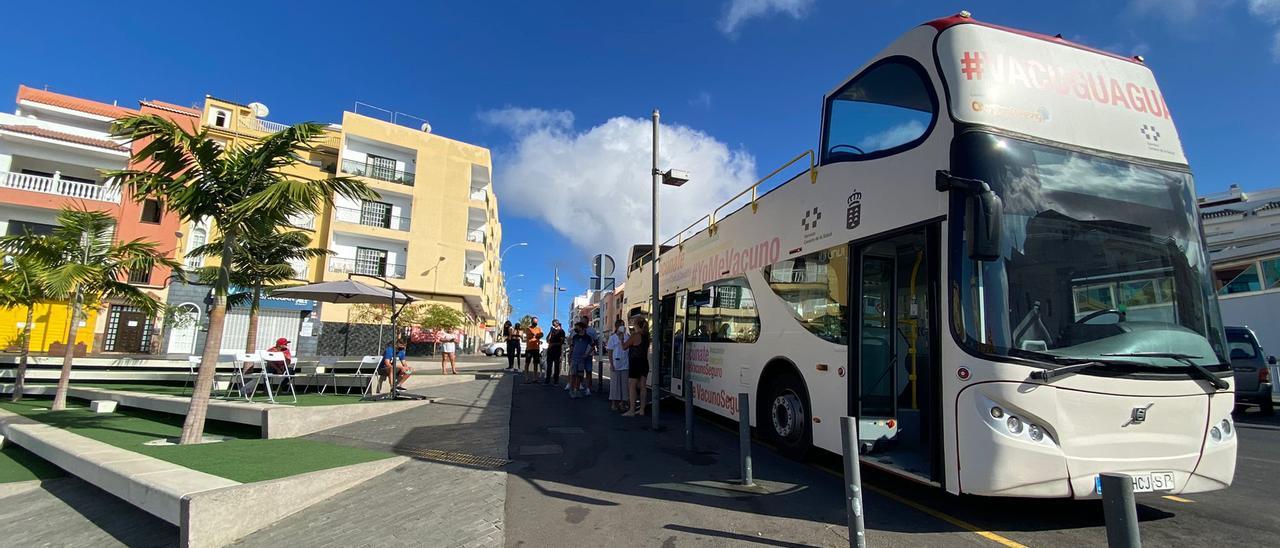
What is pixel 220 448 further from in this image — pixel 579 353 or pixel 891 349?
pixel 891 349

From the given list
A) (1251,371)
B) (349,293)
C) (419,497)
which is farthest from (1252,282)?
(349,293)

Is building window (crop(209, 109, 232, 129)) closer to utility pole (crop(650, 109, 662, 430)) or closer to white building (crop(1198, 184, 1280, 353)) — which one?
utility pole (crop(650, 109, 662, 430))

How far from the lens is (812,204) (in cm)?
627

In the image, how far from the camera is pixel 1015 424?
12.1 feet

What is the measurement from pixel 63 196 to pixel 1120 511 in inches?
1513

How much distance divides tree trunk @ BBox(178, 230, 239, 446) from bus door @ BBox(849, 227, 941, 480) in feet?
24.0

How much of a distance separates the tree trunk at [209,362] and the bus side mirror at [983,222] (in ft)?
26.1

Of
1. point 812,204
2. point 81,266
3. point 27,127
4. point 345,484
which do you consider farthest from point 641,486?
point 27,127

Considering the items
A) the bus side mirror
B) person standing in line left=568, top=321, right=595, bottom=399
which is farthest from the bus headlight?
person standing in line left=568, top=321, right=595, bottom=399

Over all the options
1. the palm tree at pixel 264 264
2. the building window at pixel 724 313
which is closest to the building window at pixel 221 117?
the palm tree at pixel 264 264

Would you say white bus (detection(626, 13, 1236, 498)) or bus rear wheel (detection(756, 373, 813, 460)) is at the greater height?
white bus (detection(626, 13, 1236, 498))

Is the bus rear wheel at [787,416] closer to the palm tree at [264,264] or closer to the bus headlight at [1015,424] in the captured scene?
the bus headlight at [1015,424]

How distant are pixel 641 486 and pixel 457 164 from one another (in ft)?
114

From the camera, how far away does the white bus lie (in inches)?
146
